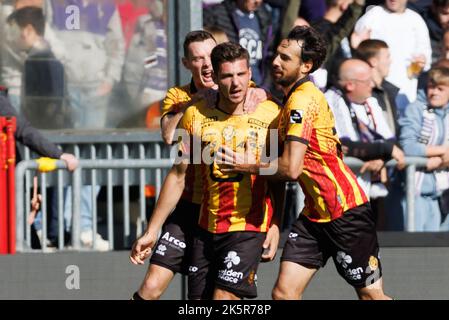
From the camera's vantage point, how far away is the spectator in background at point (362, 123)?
12406 mm

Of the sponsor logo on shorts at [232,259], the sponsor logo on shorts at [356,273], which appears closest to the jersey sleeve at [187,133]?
the sponsor logo on shorts at [232,259]

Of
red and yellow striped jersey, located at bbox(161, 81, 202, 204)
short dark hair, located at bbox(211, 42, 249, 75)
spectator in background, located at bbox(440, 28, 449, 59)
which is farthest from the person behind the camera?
spectator in background, located at bbox(440, 28, 449, 59)

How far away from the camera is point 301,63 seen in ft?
31.4

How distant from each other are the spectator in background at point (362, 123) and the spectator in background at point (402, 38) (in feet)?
1.26

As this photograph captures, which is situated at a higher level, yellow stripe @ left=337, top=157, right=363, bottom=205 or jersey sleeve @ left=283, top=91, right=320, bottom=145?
jersey sleeve @ left=283, top=91, right=320, bottom=145

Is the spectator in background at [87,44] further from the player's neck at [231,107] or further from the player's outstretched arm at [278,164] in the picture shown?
the player's outstretched arm at [278,164]

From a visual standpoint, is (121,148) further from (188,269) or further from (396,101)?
(188,269)

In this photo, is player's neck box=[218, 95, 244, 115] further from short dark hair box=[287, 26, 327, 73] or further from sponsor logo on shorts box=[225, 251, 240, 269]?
sponsor logo on shorts box=[225, 251, 240, 269]

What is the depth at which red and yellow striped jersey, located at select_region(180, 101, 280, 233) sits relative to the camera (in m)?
9.36

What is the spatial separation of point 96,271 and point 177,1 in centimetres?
281

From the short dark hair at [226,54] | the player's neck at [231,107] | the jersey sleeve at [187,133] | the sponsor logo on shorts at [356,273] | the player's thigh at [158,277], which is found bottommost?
the player's thigh at [158,277]

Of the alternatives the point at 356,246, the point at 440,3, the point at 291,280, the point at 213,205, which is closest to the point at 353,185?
the point at 356,246

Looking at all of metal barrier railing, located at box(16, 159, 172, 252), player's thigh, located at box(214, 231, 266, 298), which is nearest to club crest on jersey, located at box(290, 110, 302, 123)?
player's thigh, located at box(214, 231, 266, 298)

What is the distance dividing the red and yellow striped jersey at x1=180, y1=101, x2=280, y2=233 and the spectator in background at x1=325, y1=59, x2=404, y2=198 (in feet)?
9.89
